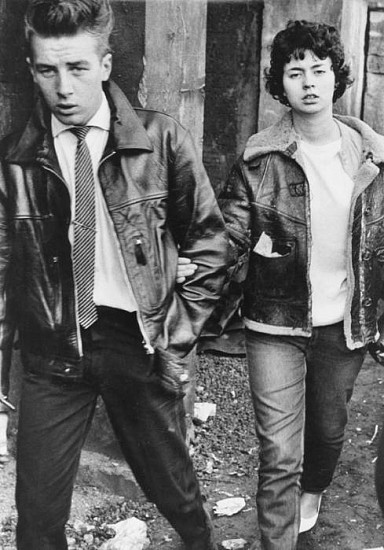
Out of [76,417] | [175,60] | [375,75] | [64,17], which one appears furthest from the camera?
[375,75]

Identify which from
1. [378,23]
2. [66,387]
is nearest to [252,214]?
[66,387]

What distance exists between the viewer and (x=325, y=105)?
151 inches

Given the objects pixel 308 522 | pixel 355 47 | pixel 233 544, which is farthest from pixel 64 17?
pixel 355 47

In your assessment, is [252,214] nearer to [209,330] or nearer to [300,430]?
[209,330]

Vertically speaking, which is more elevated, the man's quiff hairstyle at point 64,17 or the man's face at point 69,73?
the man's quiff hairstyle at point 64,17

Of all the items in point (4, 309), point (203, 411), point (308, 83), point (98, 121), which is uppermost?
point (308, 83)

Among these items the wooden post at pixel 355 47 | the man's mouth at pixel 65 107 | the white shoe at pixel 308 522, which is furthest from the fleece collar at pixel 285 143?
the wooden post at pixel 355 47

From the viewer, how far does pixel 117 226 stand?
135 inches

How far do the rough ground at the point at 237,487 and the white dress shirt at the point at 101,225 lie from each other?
4.36 ft

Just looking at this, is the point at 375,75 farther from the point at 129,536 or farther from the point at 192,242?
the point at 129,536

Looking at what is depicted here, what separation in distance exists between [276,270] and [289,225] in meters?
0.18

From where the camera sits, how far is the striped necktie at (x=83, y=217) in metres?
3.41

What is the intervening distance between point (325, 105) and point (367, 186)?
339 millimetres

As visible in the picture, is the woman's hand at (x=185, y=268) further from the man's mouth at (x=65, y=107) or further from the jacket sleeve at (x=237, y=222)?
the man's mouth at (x=65, y=107)
